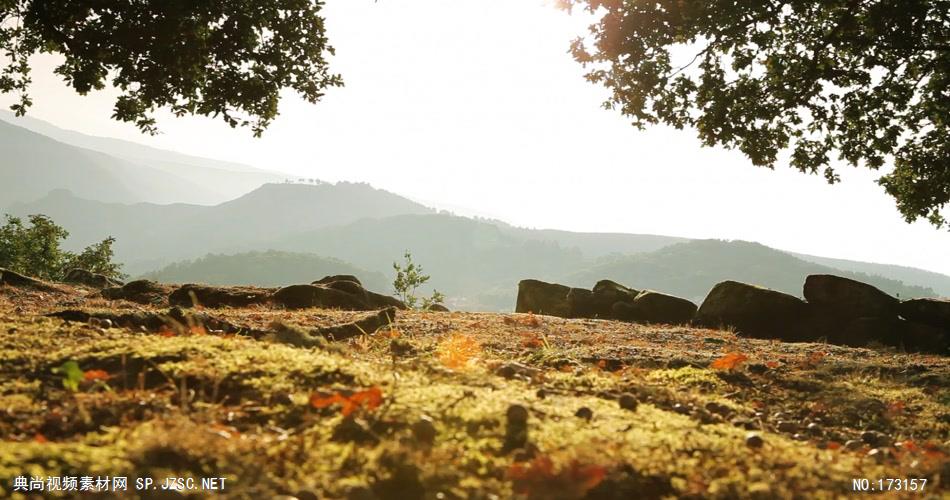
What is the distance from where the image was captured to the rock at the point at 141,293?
18.1m

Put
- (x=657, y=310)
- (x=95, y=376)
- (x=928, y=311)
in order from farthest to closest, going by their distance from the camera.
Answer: (x=657, y=310) < (x=928, y=311) < (x=95, y=376)

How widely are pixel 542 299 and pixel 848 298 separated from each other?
44.0ft

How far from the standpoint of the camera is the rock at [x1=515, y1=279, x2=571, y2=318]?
28.8m

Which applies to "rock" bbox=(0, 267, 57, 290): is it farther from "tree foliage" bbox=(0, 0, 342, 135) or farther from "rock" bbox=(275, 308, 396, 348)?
"rock" bbox=(275, 308, 396, 348)

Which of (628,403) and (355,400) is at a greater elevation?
(355,400)

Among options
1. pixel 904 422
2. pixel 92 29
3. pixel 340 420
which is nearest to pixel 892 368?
pixel 904 422

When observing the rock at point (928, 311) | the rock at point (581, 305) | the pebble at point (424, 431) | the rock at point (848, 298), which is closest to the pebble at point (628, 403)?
the pebble at point (424, 431)

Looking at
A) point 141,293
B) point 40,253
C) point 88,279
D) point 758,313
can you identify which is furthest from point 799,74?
point 40,253

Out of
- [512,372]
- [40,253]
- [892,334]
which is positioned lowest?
[40,253]

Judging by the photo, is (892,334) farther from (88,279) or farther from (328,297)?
(88,279)

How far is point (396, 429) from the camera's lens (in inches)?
133

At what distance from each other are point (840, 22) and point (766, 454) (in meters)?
14.4

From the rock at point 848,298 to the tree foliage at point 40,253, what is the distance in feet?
164

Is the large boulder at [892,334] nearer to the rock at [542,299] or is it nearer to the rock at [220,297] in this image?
the rock at [542,299]
